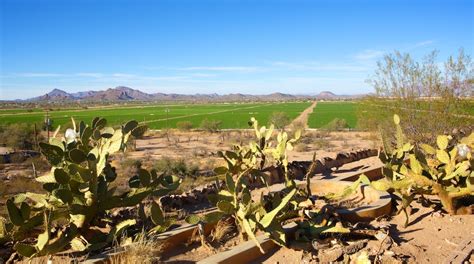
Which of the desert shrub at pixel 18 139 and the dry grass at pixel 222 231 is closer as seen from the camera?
the dry grass at pixel 222 231

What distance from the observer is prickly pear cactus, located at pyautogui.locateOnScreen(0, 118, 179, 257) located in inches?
175

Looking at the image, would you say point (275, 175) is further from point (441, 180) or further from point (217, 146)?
point (217, 146)

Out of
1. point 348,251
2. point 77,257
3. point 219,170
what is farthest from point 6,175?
point 348,251

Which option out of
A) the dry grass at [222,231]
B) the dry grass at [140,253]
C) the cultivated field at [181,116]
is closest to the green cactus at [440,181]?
the dry grass at [222,231]

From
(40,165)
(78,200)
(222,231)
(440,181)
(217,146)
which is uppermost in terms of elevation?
(78,200)

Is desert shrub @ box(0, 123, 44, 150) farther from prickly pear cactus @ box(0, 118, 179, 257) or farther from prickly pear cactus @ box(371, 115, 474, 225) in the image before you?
prickly pear cactus @ box(371, 115, 474, 225)

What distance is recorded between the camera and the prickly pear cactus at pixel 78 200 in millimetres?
4445

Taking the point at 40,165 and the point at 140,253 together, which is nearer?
the point at 140,253

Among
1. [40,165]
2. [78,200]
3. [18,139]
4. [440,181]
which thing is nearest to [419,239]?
[440,181]

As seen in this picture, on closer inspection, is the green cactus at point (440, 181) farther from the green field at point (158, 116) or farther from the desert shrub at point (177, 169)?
the green field at point (158, 116)

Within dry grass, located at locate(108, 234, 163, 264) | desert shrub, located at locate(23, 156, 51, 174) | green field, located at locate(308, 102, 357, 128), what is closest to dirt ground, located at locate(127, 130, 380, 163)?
green field, located at locate(308, 102, 357, 128)

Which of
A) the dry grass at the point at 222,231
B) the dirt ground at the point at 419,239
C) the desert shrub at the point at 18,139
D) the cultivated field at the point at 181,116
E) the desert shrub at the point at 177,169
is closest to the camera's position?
the dirt ground at the point at 419,239

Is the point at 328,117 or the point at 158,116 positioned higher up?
the point at 328,117

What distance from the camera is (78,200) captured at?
4777mm
